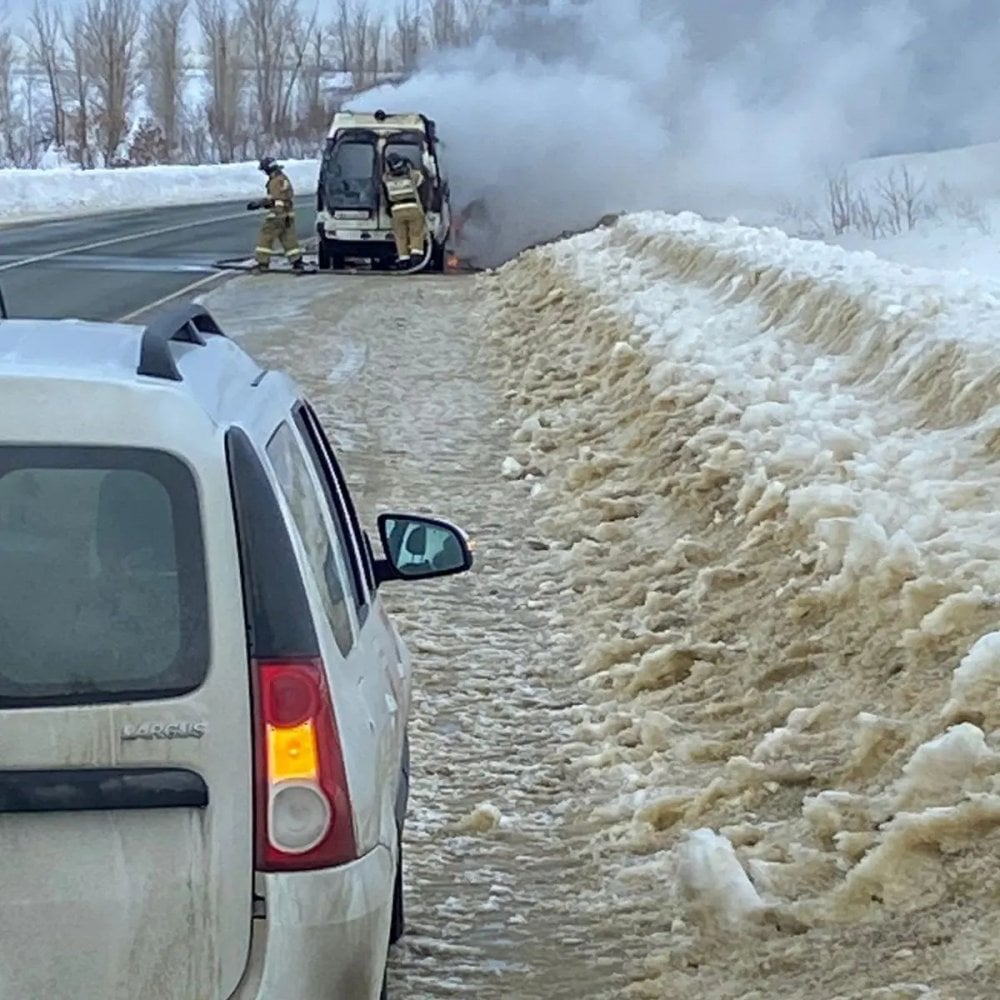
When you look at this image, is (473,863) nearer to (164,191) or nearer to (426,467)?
(426,467)

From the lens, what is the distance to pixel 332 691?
2936 millimetres

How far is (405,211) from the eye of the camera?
25.4 meters

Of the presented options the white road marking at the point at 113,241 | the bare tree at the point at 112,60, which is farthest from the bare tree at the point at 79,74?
the white road marking at the point at 113,241

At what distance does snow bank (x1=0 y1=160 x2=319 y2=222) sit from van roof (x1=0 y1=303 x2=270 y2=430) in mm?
35617

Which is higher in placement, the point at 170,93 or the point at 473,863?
the point at 473,863

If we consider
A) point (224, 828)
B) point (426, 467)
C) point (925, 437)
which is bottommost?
point (426, 467)

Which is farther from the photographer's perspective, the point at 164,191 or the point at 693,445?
the point at 164,191

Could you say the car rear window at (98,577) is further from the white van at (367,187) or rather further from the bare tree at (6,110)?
the bare tree at (6,110)

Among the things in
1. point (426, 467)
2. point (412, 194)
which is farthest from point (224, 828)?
point (412, 194)

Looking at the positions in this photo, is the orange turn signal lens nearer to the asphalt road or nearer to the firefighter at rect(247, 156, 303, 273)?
the asphalt road

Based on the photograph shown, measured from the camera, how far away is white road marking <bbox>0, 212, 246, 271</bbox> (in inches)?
971

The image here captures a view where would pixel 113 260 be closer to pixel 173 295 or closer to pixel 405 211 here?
pixel 405 211

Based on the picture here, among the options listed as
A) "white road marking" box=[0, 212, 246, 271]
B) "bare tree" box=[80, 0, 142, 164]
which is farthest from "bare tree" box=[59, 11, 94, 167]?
"white road marking" box=[0, 212, 246, 271]

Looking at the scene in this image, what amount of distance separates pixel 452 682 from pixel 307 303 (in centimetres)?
1417
